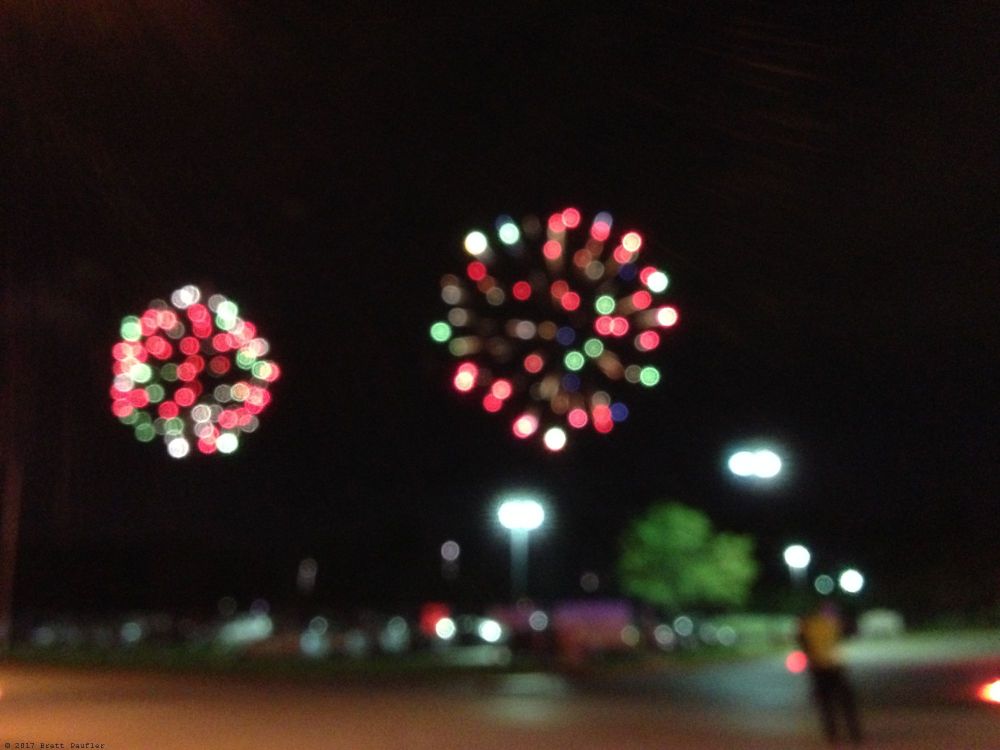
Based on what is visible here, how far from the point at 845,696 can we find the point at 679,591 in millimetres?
43543

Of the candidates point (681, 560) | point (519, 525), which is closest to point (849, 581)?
point (681, 560)

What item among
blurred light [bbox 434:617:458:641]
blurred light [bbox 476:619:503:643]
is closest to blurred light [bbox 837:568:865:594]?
blurred light [bbox 434:617:458:641]

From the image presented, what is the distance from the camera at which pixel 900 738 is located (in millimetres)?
14359

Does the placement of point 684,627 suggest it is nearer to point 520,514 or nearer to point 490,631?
point 520,514

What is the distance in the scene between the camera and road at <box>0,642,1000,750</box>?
14.5 meters

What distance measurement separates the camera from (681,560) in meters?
56.3

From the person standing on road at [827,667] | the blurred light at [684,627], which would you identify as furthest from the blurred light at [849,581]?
the person standing on road at [827,667]

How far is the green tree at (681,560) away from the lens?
56.2 meters

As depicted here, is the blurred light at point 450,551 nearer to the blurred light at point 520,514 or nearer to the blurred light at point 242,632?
the blurred light at point 242,632

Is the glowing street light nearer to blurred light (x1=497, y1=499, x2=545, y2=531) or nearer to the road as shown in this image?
the road

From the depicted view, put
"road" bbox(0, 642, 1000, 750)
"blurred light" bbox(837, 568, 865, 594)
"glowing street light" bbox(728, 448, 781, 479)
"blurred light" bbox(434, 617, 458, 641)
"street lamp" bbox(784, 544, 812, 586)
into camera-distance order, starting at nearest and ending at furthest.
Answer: "road" bbox(0, 642, 1000, 750) → "glowing street light" bbox(728, 448, 781, 479) → "street lamp" bbox(784, 544, 812, 586) → "blurred light" bbox(434, 617, 458, 641) → "blurred light" bbox(837, 568, 865, 594)

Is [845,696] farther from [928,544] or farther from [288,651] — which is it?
[928,544]

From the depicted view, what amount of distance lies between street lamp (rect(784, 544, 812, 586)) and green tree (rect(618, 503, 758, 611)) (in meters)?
2.81

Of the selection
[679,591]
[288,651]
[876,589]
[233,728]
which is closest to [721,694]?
[233,728]
